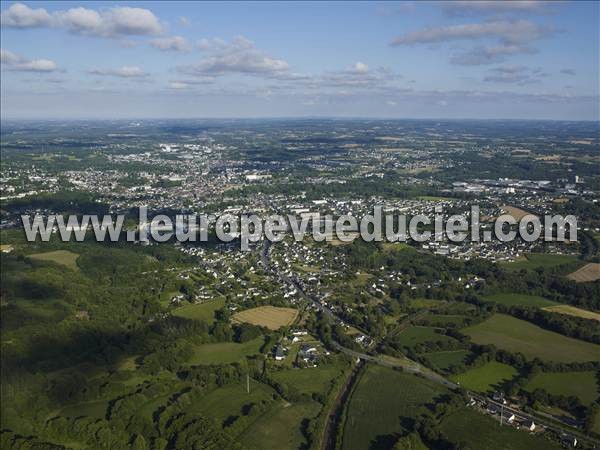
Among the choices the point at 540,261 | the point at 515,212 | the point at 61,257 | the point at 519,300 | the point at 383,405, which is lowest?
the point at 383,405

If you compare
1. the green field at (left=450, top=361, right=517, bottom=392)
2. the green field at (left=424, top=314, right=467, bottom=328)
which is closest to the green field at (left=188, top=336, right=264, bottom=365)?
the green field at (left=424, top=314, right=467, bottom=328)

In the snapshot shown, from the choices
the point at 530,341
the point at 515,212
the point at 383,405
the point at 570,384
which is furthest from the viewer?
the point at 515,212

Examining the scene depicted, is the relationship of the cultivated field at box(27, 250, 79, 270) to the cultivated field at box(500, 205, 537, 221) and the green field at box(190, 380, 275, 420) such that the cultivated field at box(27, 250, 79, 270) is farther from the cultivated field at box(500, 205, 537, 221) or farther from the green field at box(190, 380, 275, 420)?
the cultivated field at box(500, 205, 537, 221)

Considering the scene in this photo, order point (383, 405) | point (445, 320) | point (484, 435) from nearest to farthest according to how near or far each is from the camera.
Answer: point (484, 435) < point (383, 405) < point (445, 320)

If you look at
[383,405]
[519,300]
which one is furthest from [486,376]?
[519,300]

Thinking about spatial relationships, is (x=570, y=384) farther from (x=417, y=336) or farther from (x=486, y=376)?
(x=417, y=336)

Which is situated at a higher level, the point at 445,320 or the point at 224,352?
the point at 445,320
